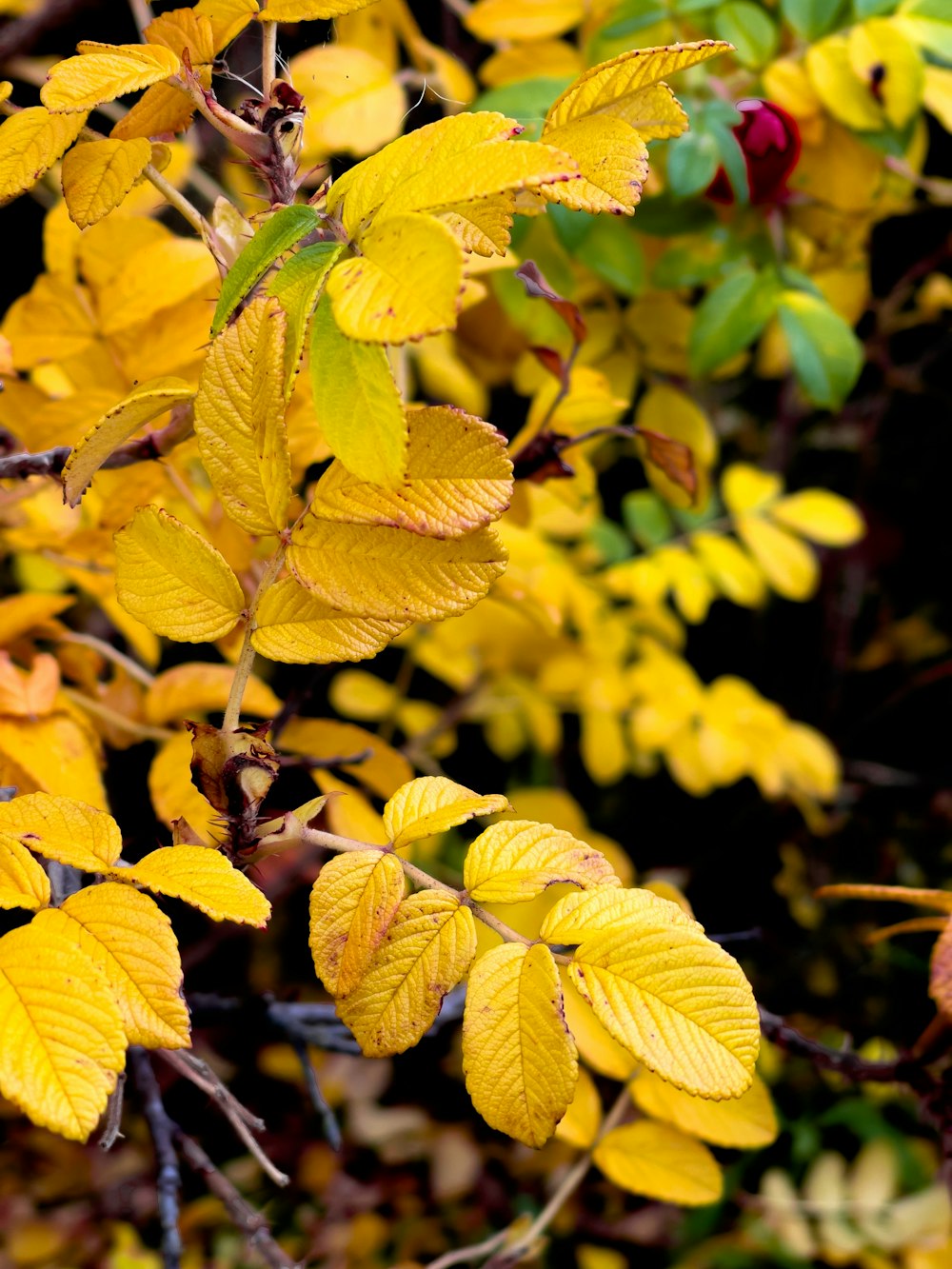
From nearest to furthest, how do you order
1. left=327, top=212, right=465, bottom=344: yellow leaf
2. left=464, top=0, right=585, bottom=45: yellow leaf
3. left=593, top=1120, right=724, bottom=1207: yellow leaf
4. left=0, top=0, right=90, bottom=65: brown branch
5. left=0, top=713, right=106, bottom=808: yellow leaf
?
1. left=327, top=212, right=465, bottom=344: yellow leaf
2. left=0, top=713, right=106, bottom=808: yellow leaf
3. left=593, top=1120, right=724, bottom=1207: yellow leaf
4. left=464, top=0, right=585, bottom=45: yellow leaf
5. left=0, top=0, right=90, bottom=65: brown branch

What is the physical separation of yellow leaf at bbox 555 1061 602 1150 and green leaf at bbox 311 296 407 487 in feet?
1.81

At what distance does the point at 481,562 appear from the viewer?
1.54ft

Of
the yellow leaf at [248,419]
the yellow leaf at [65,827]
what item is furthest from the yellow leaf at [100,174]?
the yellow leaf at [65,827]

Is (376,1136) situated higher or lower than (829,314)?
lower

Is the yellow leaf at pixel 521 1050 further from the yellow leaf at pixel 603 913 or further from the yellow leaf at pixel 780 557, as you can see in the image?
the yellow leaf at pixel 780 557

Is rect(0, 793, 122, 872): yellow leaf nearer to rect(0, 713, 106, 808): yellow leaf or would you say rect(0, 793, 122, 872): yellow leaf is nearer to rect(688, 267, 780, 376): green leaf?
rect(0, 713, 106, 808): yellow leaf

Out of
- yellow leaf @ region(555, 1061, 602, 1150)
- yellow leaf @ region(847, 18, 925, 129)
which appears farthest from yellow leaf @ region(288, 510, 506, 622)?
yellow leaf @ region(847, 18, 925, 129)

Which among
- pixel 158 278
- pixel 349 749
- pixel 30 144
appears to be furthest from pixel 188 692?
pixel 30 144

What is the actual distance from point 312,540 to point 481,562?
77mm

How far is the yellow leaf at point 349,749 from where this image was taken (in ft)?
2.68

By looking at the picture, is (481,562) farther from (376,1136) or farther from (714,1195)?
(376,1136)

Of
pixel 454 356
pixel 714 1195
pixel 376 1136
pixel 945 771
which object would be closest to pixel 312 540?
pixel 714 1195

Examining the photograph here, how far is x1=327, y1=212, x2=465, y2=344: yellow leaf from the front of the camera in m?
0.37

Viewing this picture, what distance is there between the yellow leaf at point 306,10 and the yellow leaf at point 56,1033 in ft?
1.44
